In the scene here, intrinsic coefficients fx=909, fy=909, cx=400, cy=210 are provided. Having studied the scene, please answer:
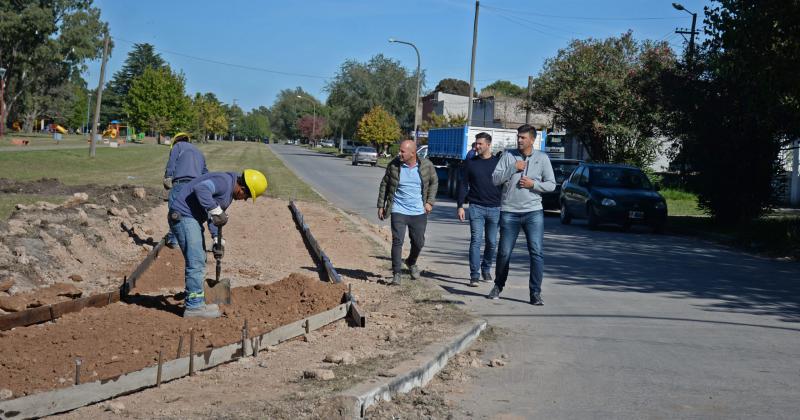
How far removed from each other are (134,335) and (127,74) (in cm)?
13925

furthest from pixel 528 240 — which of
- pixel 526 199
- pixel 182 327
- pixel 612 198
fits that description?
pixel 612 198

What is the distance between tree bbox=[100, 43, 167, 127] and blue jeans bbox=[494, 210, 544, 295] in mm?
132628

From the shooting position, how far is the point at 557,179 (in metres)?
26.7

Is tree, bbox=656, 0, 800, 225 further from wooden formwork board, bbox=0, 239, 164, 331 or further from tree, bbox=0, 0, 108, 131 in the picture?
tree, bbox=0, 0, 108, 131

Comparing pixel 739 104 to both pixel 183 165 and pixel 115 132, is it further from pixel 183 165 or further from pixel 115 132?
pixel 115 132

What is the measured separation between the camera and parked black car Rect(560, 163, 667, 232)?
2091cm

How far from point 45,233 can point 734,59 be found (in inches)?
574

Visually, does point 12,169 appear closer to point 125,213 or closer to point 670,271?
point 125,213

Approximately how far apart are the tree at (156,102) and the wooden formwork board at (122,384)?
77532 millimetres

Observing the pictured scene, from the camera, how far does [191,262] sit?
8.40m

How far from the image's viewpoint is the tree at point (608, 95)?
112 ft

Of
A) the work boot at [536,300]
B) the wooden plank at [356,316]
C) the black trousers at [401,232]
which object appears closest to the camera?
the wooden plank at [356,316]

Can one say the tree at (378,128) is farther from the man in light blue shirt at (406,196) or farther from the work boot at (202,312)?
the work boot at (202,312)

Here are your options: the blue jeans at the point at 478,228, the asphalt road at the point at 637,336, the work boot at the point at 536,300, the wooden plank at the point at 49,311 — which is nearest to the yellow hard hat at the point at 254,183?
the wooden plank at the point at 49,311
